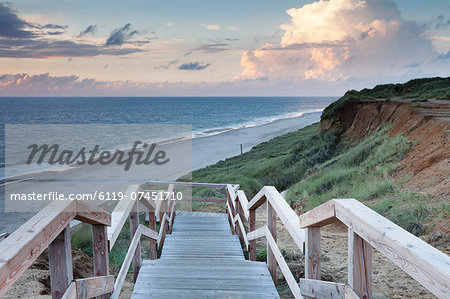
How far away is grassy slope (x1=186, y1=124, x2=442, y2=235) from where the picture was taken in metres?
6.84

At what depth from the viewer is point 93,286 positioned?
2.44m

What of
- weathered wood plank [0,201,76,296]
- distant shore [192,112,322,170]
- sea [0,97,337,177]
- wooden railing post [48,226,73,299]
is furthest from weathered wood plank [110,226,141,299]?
sea [0,97,337,177]

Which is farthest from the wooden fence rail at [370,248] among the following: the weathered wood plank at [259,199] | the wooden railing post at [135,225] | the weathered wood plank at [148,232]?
the weathered wood plank at [148,232]

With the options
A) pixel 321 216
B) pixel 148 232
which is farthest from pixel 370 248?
pixel 148 232

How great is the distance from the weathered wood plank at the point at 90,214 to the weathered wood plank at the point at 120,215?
0.29 m

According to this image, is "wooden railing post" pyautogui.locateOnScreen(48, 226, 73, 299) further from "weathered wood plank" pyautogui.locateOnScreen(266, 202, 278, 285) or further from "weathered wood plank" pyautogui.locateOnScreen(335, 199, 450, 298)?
"weathered wood plank" pyautogui.locateOnScreen(266, 202, 278, 285)

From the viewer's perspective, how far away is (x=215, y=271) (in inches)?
172

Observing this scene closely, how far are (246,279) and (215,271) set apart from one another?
477mm

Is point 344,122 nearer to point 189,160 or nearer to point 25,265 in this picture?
point 189,160

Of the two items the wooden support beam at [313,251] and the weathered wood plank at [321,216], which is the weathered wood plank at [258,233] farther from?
the weathered wood plank at [321,216]

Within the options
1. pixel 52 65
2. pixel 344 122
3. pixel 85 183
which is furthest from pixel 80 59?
pixel 344 122

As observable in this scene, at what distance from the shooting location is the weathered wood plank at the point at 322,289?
2.09 m

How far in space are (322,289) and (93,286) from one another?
1.41m

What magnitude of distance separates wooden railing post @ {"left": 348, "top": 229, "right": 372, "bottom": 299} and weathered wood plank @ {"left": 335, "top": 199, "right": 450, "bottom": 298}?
92 mm
